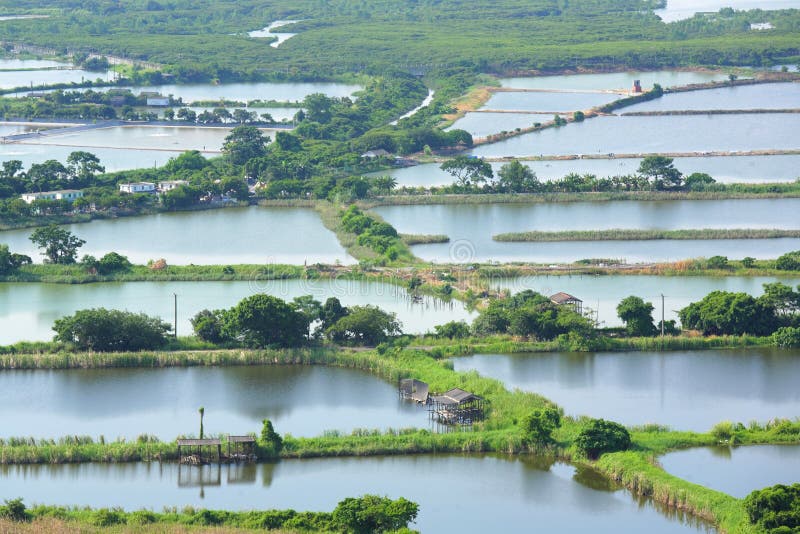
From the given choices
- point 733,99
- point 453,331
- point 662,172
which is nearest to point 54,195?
point 662,172

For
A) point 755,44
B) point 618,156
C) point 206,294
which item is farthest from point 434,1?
point 206,294

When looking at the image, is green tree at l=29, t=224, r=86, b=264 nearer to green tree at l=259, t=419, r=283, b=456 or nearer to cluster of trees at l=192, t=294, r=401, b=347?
cluster of trees at l=192, t=294, r=401, b=347

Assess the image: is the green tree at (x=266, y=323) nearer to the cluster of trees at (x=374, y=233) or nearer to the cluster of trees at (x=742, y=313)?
the cluster of trees at (x=374, y=233)

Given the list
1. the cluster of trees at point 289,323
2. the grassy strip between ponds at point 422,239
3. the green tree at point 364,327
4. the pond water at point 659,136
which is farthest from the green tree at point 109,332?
the pond water at point 659,136

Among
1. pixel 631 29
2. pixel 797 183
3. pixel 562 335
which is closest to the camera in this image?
pixel 562 335

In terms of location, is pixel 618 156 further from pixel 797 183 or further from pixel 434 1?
pixel 434 1

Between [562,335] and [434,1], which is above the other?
[434,1]

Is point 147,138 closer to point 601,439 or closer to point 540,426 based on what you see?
point 540,426
